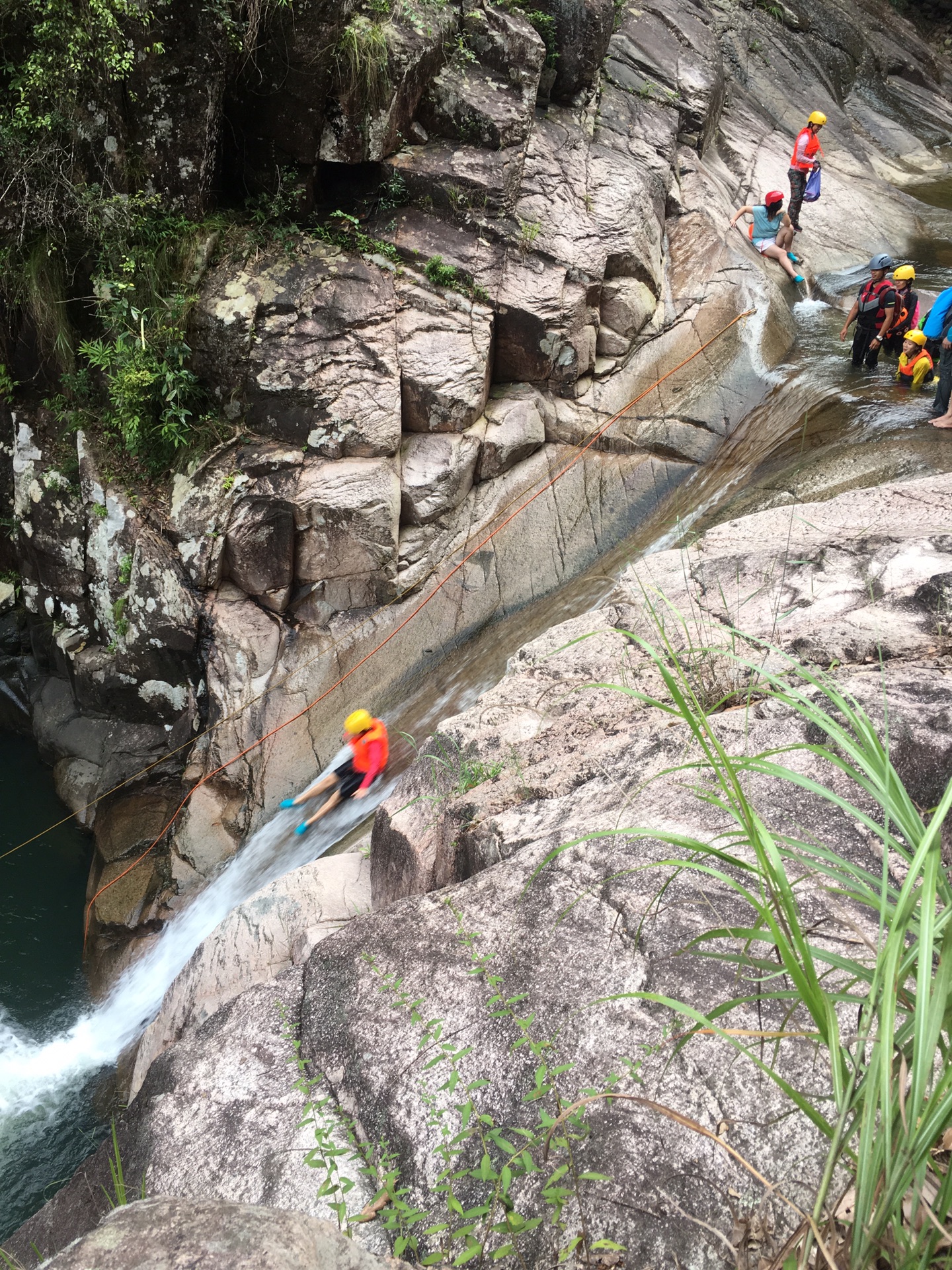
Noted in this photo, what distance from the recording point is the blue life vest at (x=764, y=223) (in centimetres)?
898

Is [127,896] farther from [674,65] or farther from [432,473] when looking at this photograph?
[674,65]

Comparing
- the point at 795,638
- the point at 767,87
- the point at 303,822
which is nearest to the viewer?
the point at 795,638

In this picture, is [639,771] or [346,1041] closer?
[346,1041]

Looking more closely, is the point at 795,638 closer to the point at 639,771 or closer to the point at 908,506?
the point at 639,771

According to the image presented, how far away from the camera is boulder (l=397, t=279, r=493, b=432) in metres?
6.86

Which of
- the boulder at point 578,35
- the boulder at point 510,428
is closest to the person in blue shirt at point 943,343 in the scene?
the boulder at point 510,428

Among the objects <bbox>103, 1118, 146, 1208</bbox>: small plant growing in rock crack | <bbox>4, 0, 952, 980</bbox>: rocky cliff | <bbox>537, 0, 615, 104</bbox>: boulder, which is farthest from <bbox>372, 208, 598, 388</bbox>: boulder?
<bbox>103, 1118, 146, 1208</bbox>: small plant growing in rock crack

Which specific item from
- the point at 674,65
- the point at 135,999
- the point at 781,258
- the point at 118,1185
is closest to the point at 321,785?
the point at 135,999

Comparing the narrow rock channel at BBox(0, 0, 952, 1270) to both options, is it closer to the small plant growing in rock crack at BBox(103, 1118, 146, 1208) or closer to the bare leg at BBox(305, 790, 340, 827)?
the bare leg at BBox(305, 790, 340, 827)

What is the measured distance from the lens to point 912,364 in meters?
7.15

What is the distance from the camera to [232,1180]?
2303mm

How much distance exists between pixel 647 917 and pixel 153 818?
571 centimetres

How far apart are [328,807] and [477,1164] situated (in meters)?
4.24

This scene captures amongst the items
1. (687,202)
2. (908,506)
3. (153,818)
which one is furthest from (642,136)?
(153,818)
